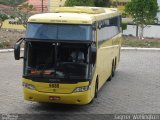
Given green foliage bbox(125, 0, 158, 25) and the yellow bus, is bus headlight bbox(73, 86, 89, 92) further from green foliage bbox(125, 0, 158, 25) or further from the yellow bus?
green foliage bbox(125, 0, 158, 25)

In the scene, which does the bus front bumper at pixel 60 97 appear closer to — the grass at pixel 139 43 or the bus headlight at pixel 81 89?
the bus headlight at pixel 81 89

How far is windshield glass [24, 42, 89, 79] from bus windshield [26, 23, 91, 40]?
0.19 meters

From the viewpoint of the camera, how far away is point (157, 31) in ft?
126

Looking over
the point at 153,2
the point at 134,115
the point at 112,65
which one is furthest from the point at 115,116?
the point at 153,2

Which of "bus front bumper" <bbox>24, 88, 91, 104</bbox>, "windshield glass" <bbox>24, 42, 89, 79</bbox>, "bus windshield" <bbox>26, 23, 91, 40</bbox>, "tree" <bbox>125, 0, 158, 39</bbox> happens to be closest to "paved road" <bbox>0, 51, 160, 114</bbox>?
"bus front bumper" <bbox>24, 88, 91, 104</bbox>

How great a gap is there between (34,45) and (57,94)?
4.90 ft

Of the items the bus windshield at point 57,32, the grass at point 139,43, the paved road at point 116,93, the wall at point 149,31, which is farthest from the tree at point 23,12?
the bus windshield at point 57,32

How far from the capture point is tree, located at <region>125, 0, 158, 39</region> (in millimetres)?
32031

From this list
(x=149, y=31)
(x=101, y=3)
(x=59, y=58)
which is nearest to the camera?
(x=59, y=58)

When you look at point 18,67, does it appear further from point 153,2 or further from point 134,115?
point 153,2

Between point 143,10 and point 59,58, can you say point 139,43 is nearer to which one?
point 143,10

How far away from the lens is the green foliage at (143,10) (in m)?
32.0

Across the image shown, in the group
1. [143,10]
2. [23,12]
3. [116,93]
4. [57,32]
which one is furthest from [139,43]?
[57,32]

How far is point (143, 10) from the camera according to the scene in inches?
1267
